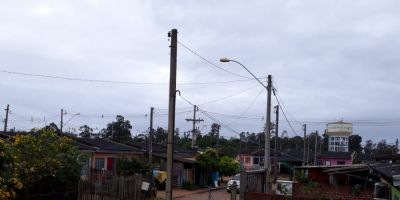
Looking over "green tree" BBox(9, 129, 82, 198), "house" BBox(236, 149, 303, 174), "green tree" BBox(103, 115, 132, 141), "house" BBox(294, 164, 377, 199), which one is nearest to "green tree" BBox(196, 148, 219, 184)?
"green tree" BBox(9, 129, 82, 198)

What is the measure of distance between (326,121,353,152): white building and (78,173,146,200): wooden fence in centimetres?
10482

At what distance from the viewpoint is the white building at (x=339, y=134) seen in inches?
4909

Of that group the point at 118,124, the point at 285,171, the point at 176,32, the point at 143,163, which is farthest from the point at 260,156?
the point at 176,32

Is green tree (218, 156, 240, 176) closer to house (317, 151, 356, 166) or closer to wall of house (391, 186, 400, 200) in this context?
wall of house (391, 186, 400, 200)

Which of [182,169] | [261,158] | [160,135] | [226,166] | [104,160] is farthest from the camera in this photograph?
[160,135]

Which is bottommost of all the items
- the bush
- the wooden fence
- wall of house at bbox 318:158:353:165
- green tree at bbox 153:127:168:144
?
the bush

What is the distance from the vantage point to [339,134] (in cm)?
12706

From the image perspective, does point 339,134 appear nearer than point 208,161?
No

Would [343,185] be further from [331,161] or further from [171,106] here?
[331,161]

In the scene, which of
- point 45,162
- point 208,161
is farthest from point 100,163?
point 45,162

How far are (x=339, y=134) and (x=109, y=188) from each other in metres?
109

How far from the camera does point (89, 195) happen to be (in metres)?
24.6

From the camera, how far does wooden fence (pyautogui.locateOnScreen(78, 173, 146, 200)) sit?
956 inches

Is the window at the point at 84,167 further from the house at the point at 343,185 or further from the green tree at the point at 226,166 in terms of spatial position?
the green tree at the point at 226,166
